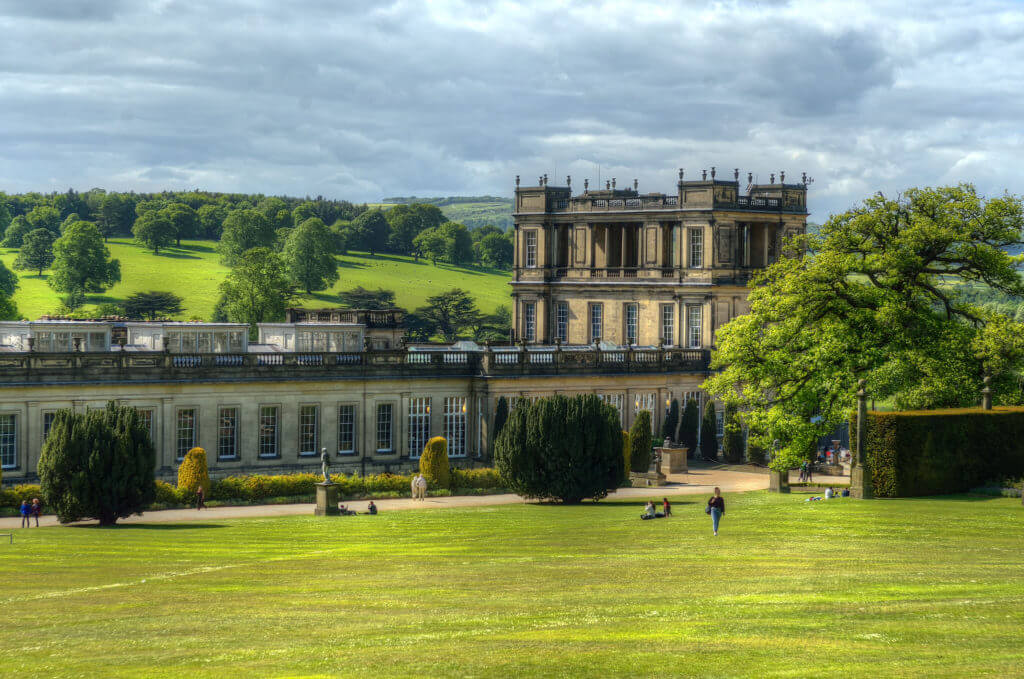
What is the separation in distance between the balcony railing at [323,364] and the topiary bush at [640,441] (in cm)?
579

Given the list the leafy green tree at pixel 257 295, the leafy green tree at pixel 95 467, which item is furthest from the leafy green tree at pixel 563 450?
the leafy green tree at pixel 257 295

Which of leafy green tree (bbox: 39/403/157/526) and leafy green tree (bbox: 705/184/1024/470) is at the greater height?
leafy green tree (bbox: 705/184/1024/470)

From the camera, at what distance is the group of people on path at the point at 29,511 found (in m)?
53.9

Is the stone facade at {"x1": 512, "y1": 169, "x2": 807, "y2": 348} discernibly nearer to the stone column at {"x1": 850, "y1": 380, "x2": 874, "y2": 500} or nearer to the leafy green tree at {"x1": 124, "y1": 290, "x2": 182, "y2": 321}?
the stone column at {"x1": 850, "y1": 380, "x2": 874, "y2": 500}

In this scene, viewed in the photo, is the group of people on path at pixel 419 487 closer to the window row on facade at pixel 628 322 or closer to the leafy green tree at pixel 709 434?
the leafy green tree at pixel 709 434

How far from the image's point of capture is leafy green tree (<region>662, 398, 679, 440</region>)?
274ft

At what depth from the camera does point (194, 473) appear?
2435 inches

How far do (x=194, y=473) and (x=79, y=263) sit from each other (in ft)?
457

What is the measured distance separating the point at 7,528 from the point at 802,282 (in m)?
35.7

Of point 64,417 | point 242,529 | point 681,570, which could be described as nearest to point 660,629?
point 681,570

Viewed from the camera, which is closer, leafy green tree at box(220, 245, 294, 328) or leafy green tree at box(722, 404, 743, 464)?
leafy green tree at box(722, 404, 743, 464)

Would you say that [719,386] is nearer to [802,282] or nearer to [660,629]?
[802,282]

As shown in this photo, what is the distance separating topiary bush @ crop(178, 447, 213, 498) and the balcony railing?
6.17 metres

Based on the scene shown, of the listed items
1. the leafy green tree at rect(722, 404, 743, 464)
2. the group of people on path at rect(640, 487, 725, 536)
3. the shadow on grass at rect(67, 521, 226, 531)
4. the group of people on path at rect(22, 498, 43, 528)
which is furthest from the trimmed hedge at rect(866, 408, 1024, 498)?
the group of people on path at rect(22, 498, 43, 528)
